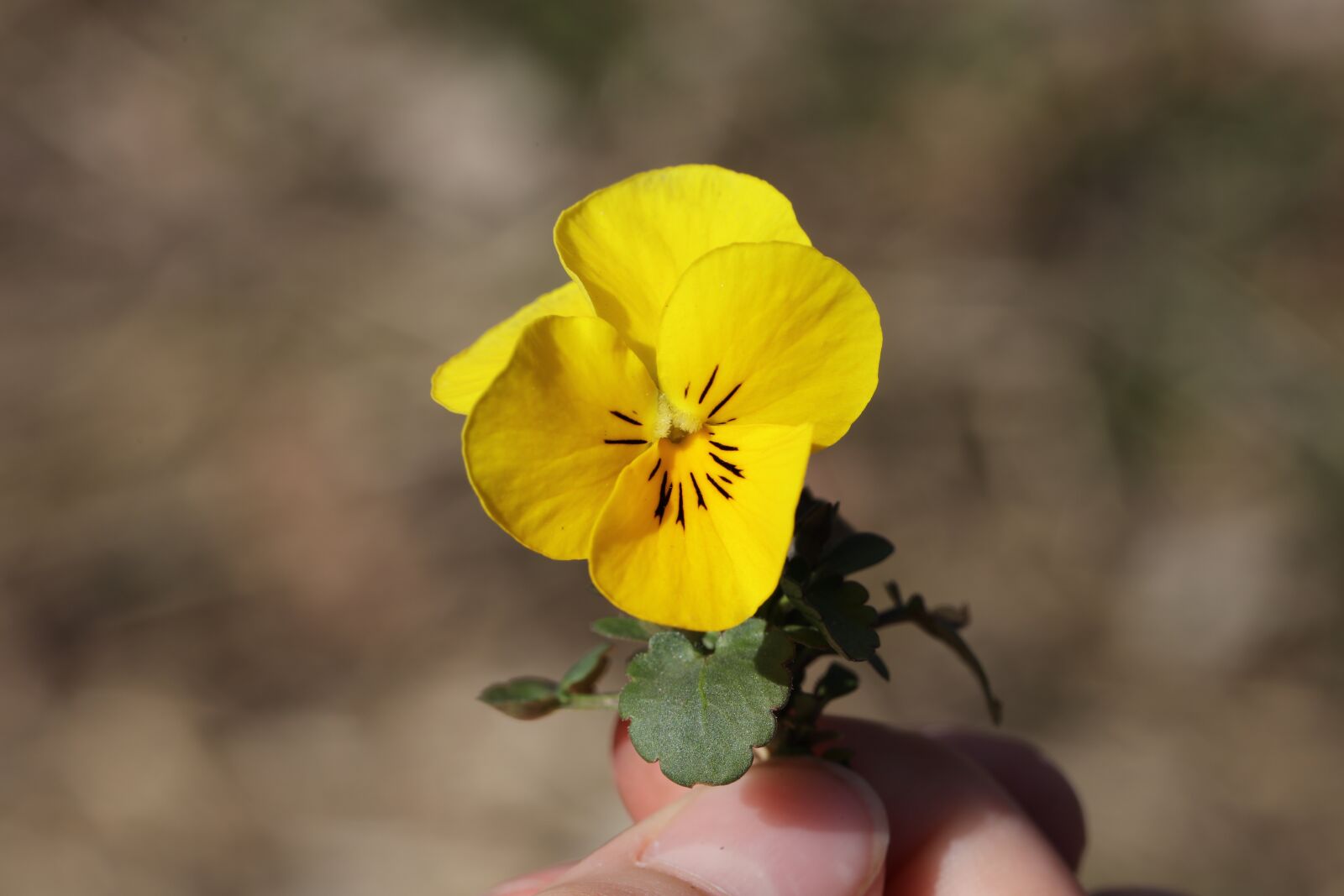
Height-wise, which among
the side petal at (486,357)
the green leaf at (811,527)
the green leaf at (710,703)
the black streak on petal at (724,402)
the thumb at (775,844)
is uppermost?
the side petal at (486,357)

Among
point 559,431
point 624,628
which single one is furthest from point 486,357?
point 624,628

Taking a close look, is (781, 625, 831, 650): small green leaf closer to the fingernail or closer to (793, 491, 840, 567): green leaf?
(793, 491, 840, 567): green leaf

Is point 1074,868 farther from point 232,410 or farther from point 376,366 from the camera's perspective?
point 232,410

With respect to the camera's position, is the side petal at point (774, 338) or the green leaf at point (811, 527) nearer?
the side petal at point (774, 338)

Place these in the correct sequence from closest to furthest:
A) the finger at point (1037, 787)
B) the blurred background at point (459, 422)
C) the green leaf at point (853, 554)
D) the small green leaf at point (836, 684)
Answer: the green leaf at point (853, 554), the small green leaf at point (836, 684), the finger at point (1037, 787), the blurred background at point (459, 422)

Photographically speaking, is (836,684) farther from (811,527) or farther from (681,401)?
(681,401)

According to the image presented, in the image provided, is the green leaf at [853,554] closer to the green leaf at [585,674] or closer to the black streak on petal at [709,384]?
the black streak on petal at [709,384]

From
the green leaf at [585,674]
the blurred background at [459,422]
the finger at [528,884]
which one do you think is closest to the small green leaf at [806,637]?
the green leaf at [585,674]

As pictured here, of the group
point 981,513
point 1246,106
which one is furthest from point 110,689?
point 1246,106
